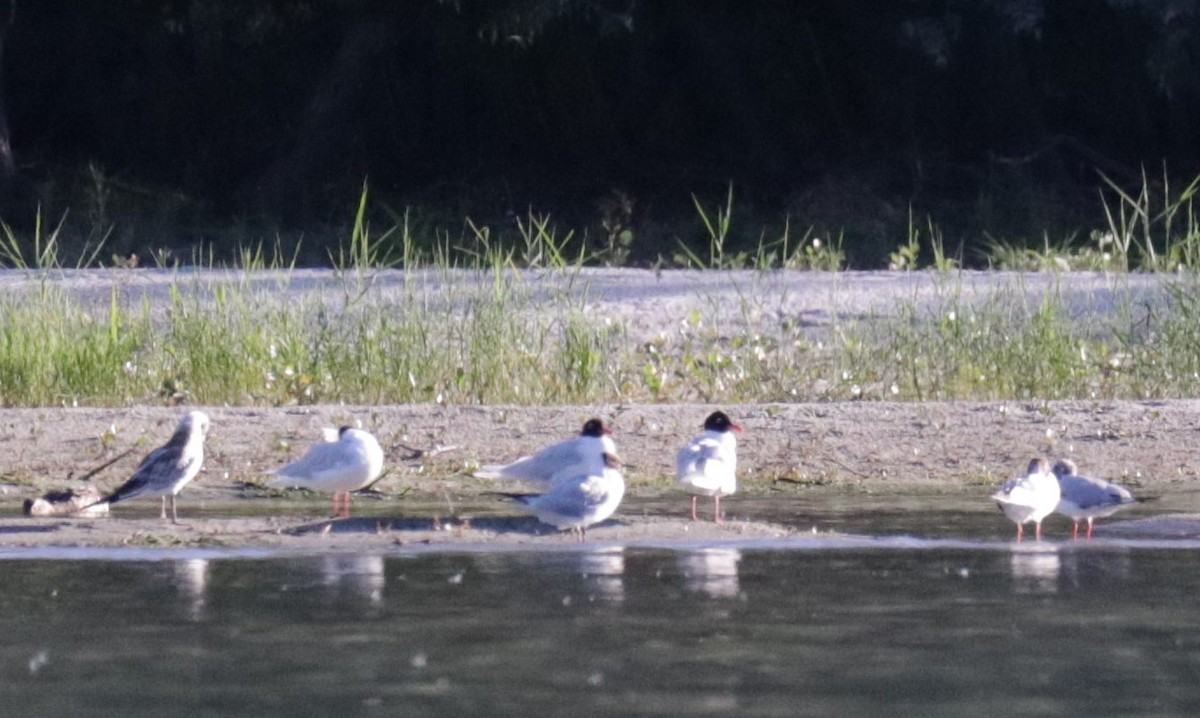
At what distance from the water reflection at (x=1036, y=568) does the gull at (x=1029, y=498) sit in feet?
0.43

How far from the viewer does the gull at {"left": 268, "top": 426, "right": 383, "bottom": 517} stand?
8.35 meters

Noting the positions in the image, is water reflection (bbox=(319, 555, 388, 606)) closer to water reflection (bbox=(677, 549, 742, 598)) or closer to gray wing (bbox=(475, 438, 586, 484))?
water reflection (bbox=(677, 549, 742, 598))

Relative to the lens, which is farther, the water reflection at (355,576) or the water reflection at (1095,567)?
the water reflection at (1095,567)

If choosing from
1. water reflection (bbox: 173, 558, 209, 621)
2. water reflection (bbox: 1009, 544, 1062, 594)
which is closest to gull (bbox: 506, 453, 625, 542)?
water reflection (bbox: 173, 558, 209, 621)

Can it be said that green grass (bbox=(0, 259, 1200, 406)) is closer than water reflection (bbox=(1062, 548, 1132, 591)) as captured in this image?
No

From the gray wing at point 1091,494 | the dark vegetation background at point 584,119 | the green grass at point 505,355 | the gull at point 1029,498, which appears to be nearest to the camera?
the gull at point 1029,498

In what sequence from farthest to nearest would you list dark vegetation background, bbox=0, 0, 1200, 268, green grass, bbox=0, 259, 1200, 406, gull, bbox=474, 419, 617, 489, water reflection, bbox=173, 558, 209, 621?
dark vegetation background, bbox=0, 0, 1200, 268
green grass, bbox=0, 259, 1200, 406
gull, bbox=474, 419, 617, 489
water reflection, bbox=173, 558, 209, 621

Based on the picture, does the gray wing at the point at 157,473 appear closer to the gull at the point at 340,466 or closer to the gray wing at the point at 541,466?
the gull at the point at 340,466

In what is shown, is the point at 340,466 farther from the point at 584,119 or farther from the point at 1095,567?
the point at 584,119

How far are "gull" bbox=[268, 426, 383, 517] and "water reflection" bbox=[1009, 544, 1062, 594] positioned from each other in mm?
2481

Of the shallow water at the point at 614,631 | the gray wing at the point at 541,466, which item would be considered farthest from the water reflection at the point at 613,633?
the gray wing at the point at 541,466

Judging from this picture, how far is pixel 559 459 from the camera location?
28.4 ft

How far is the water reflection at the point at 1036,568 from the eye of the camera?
6.58 meters

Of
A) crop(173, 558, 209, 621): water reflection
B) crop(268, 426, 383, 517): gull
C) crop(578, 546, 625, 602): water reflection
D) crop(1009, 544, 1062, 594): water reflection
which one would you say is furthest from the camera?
crop(268, 426, 383, 517): gull
